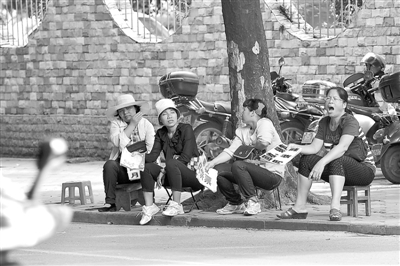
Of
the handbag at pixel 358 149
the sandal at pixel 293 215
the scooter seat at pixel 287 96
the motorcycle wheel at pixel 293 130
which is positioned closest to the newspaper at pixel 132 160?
the sandal at pixel 293 215

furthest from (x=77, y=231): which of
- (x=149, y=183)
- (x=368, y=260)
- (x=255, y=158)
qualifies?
(x=368, y=260)

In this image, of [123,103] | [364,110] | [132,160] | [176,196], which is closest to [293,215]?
[176,196]

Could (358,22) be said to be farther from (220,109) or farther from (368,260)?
(368,260)

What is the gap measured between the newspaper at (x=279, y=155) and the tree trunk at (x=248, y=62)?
3.53ft

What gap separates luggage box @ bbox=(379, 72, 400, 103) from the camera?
48.7 feet

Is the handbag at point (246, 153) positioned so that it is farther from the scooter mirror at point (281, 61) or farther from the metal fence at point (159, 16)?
the metal fence at point (159, 16)

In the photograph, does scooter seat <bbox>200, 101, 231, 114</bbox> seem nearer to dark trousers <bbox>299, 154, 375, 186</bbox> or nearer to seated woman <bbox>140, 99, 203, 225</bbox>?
seated woman <bbox>140, 99, 203, 225</bbox>

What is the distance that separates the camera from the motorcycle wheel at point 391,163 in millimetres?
14781

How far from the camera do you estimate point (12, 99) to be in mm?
22797

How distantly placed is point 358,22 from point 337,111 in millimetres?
7625

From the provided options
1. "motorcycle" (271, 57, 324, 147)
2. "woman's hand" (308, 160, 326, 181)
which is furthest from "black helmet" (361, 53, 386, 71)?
"woman's hand" (308, 160, 326, 181)

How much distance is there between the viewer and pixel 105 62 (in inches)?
832

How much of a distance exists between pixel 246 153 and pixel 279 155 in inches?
19.6

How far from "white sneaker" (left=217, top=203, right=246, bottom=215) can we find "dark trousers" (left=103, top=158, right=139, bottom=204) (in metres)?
1.20
